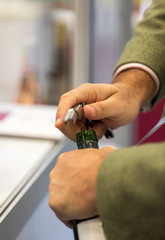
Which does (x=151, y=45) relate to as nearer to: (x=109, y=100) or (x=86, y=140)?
(x=109, y=100)

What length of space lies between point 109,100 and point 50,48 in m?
1.26

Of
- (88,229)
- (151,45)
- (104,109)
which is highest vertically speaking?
(151,45)

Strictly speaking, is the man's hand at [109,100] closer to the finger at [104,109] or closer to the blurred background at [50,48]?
the finger at [104,109]

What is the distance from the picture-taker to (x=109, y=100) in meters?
0.58

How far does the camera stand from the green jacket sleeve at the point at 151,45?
69 cm

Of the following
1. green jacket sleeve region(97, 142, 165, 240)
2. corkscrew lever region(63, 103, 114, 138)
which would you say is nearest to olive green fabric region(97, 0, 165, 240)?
green jacket sleeve region(97, 142, 165, 240)

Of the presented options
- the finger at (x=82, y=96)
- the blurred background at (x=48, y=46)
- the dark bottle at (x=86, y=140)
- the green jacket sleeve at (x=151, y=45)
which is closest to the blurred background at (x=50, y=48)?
the blurred background at (x=48, y=46)

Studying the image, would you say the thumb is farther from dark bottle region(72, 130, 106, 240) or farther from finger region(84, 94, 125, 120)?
dark bottle region(72, 130, 106, 240)

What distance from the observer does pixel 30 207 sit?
0.56m

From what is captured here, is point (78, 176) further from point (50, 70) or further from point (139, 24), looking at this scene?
point (50, 70)

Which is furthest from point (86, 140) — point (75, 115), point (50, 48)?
point (50, 48)

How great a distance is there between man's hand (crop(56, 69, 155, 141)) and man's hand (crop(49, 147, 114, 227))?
95mm

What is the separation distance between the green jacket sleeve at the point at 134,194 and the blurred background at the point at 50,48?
1.11 metres

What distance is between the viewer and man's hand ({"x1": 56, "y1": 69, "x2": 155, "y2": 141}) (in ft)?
1.73
